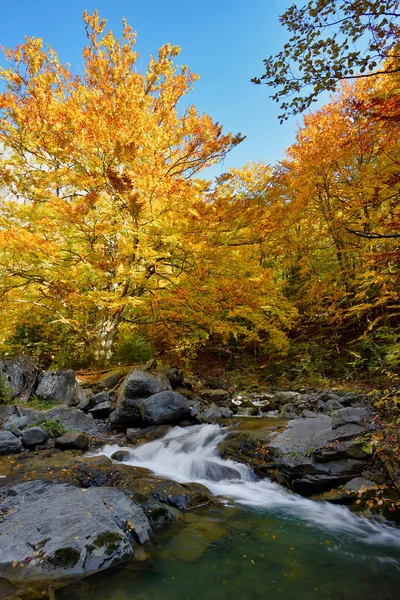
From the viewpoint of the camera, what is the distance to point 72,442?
A: 6.00 metres

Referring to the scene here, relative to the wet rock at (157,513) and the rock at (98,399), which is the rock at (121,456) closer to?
the wet rock at (157,513)

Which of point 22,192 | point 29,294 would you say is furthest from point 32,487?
point 22,192

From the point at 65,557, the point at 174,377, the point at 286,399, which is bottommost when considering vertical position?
the point at 65,557

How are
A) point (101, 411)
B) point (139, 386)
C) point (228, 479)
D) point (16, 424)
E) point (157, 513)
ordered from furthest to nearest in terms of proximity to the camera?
point (101, 411), point (139, 386), point (16, 424), point (228, 479), point (157, 513)

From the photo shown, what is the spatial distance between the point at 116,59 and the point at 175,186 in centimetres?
544

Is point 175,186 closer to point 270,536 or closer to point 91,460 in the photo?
point 91,460

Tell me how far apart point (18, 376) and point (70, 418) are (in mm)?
2091

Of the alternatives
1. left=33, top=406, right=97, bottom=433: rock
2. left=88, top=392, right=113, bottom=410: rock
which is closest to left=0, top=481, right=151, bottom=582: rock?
left=33, top=406, right=97, bottom=433: rock

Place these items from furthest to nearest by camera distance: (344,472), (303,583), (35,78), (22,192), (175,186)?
(22,192) → (35,78) → (175,186) → (344,472) → (303,583)

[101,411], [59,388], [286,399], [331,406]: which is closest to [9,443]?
[101,411]

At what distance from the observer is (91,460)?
5.31 m

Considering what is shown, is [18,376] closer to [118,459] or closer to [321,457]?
[118,459]

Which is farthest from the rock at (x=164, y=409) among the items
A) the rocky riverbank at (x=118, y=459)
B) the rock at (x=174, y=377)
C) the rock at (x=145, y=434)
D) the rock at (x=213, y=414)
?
→ the rock at (x=174, y=377)

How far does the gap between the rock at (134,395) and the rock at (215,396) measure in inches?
65.7
